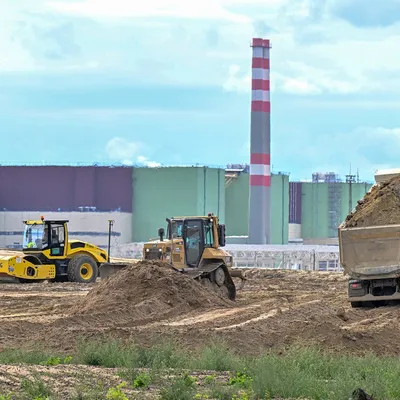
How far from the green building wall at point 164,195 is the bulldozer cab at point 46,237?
42.2m

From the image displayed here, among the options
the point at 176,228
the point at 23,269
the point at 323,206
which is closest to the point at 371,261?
the point at 176,228

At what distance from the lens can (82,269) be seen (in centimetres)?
3772

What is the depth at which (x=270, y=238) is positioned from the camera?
275 ft

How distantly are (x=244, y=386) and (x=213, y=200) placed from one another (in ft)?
228

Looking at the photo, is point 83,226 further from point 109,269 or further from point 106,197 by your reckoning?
point 109,269

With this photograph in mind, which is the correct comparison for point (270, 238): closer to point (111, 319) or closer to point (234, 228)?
point (234, 228)

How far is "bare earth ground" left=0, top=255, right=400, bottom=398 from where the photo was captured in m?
18.1

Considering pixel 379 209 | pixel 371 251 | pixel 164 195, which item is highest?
pixel 164 195

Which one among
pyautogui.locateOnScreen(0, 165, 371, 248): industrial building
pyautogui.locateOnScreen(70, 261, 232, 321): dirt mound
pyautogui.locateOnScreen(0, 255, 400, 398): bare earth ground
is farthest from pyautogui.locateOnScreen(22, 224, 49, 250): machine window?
pyautogui.locateOnScreen(0, 165, 371, 248): industrial building

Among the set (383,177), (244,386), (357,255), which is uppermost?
(383,177)

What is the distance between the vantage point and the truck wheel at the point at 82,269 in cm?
3725

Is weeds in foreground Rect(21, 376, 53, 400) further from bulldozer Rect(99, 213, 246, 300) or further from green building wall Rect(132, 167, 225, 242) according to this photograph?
green building wall Rect(132, 167, 225, 242)

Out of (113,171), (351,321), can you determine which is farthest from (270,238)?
(351,321)

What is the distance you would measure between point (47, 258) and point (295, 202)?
200 ft
